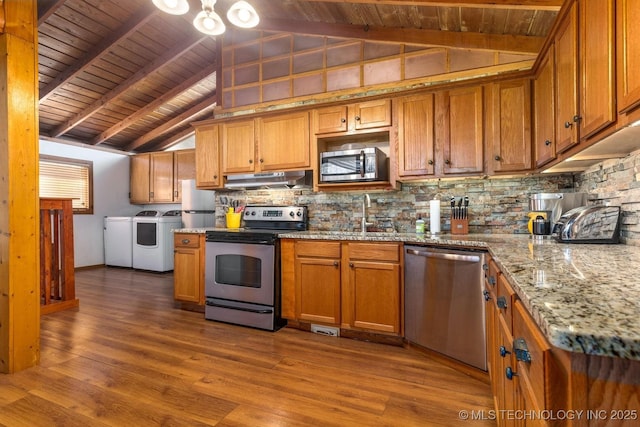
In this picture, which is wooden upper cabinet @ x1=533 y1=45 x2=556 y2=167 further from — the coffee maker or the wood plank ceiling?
the wood plank ceiling

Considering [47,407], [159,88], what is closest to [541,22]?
[47,407]

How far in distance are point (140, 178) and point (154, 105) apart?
178 cm

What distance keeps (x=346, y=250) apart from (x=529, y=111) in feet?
6.11

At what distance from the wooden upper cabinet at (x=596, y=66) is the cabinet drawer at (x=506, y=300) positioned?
0.78 m

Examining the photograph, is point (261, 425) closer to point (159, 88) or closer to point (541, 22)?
point (541, 22)

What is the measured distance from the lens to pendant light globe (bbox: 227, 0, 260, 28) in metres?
2.40

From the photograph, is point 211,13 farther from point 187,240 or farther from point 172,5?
point 187,240

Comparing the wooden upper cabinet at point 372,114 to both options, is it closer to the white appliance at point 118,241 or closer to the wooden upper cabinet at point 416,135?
the wooden upper cabinet at point 416,135

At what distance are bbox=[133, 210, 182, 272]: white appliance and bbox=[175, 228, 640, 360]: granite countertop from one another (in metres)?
5.61

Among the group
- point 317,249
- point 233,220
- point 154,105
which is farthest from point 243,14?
point 154,105

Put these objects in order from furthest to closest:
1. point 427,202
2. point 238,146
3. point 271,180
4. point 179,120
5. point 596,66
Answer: point 179,120 < point 238,146 < point 271,180 < point 427,202 < point 596,66

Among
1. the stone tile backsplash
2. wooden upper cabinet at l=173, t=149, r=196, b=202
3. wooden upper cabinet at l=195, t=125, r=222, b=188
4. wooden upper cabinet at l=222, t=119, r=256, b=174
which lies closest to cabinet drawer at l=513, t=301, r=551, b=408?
the stone tile backsplash

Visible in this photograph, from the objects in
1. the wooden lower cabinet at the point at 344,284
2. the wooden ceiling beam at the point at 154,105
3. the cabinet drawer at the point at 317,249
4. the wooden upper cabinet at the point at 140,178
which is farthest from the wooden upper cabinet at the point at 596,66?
the wooden upper cabinet at the point at 140,178

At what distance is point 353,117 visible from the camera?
307 cm
